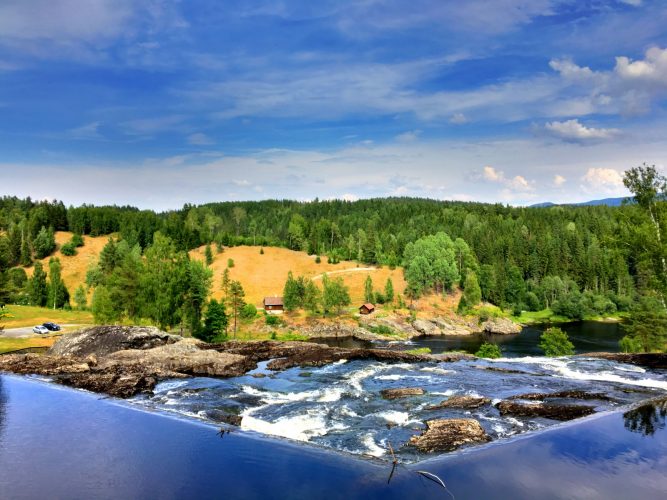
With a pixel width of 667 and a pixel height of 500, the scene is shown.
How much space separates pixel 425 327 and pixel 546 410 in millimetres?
92473

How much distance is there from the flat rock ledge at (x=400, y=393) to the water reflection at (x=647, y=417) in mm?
14284

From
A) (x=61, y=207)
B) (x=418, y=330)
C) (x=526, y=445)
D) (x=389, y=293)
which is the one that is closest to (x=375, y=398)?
(x=526, y=445)

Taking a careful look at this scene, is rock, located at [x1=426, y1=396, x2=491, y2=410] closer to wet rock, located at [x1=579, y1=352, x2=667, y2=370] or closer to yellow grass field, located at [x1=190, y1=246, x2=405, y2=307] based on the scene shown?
wet rock, located at [x1=579, y1=352, x2=667, y2=370]

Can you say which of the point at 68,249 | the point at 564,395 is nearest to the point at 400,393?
the point at 564,395

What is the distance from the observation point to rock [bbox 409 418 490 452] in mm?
25270

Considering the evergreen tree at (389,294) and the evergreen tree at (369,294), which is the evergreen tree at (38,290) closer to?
the evergreen tree at (369,294)

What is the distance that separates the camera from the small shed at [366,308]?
13138cm

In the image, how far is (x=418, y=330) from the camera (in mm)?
121625

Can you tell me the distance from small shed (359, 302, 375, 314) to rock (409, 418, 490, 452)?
102890mm

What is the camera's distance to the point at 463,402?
3359cm

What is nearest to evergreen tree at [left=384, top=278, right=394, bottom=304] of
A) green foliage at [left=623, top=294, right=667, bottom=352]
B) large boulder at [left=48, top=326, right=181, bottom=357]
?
green foliage at [left=623, top=294, right=667, bottom=352]

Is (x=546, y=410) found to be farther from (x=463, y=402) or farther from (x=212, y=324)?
(x=212, y=324)

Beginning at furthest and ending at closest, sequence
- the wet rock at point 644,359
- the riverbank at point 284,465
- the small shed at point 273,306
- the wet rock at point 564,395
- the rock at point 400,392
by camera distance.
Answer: the small shed at point 273,306 → the wet rock at point 644,359 → the rock at point 400,392 → the wet rock at point 564,395 → the riverbank at point 284,465

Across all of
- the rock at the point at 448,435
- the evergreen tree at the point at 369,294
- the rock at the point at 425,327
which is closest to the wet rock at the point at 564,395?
the rock at the point at 448,435
